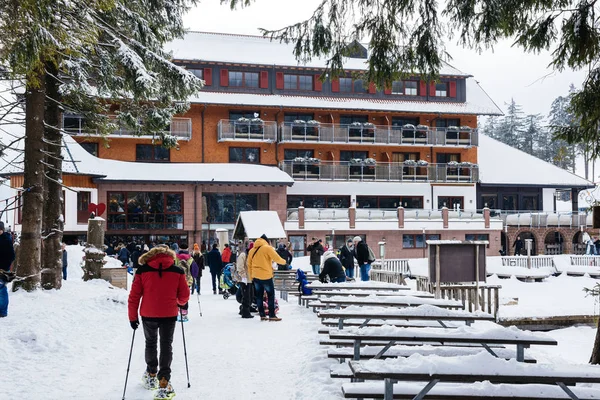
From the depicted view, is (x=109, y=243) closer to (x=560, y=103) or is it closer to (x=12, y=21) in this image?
(x=12, y=21)

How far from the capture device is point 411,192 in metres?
45.1

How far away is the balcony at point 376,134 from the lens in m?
43.3

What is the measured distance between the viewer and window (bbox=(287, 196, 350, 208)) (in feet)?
142

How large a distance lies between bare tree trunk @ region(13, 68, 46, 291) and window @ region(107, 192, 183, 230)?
2472cm

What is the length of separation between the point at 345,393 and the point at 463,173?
43.6 m

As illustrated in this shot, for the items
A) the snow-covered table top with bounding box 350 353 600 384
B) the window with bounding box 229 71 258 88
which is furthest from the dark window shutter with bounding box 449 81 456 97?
the snow-covered table top with bounding box 350 353 600 384

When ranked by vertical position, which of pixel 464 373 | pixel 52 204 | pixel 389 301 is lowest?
pixel 389 301

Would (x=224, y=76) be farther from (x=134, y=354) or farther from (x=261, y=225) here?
(x=134, y=354)

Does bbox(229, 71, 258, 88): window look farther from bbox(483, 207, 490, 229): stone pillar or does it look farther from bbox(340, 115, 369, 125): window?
bbox(483, 207, 490, 229): stone pillar

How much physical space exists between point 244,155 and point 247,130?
177 centimetres

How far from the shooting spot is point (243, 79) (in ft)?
143

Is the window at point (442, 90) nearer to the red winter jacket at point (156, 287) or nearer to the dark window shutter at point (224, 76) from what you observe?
the dark window shutter at point (224, 76)

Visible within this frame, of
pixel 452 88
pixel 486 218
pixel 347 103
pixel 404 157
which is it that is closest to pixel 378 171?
pixel 404 157

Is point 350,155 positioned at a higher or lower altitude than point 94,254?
higher
